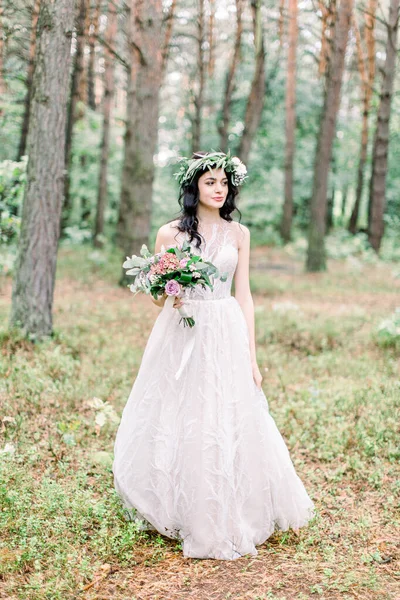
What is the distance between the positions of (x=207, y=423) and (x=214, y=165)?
1781 mm

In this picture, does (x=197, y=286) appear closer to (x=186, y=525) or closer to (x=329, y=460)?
(x=186, y=525)

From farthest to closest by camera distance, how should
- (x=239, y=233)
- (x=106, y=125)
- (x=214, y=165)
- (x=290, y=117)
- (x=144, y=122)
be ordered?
1. (x=290, y=117)
2. (x=106, y=125)
3. (x=144, y=122)
4. (x=239, y=233)
5. (x=214, y=165)

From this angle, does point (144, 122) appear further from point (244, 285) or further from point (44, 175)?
point (244, 285)

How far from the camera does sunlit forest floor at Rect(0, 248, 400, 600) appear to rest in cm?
356

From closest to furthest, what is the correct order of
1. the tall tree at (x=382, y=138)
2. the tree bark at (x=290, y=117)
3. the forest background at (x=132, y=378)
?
1. the forest background at (x=132, y=378)
2. the tall tree at (x=382, y=138)
3. the tree bark at (x=290, y=117)

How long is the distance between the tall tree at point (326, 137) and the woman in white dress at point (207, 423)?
12006 mm

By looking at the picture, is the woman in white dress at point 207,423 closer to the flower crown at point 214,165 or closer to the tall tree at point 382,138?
the flower crown at point 214,165

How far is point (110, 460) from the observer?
5008mm

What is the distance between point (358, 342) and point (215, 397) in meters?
5.44

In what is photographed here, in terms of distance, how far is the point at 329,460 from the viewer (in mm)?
5387

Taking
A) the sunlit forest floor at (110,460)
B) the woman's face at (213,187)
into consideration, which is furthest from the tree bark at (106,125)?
the woman's face at (213,187)

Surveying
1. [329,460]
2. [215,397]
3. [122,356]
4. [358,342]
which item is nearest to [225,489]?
[215,397]

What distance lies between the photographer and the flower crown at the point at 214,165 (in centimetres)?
408

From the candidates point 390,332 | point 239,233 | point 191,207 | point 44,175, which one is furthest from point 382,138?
point 191,207
